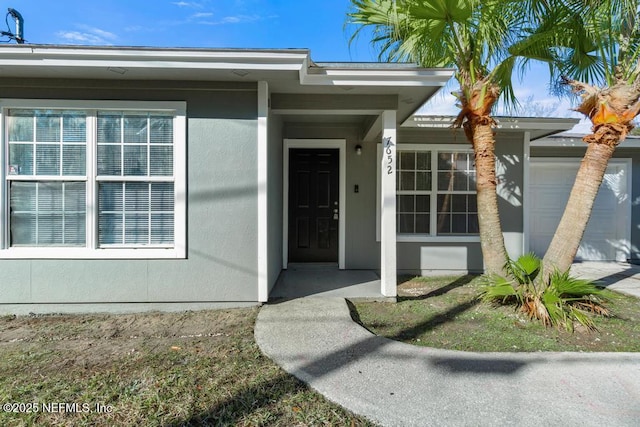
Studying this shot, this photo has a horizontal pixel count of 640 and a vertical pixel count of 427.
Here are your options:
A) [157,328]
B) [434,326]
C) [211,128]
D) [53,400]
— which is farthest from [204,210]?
[434,326]

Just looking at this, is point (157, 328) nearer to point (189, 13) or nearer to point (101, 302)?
point (101, 302)

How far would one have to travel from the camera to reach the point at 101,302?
13.4 ft

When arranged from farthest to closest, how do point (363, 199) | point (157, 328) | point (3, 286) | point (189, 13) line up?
point (189, 13), point (363, 199), point (3, 286), point (157, 328)

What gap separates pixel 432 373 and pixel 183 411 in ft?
5.88

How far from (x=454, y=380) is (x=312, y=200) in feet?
14.6

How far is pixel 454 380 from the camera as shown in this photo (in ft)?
8.40

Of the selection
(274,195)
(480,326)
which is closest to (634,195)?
(480,326)

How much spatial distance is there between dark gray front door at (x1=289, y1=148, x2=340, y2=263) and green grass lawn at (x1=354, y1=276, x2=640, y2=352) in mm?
2180

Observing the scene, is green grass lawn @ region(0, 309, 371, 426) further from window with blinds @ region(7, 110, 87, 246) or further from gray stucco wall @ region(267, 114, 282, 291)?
gray stucco wall @ region(267, 114, 282, 291)

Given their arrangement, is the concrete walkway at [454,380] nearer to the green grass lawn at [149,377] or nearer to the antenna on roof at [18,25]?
the green grass lawn at [149,377]

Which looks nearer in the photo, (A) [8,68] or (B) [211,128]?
(A) [8,68]

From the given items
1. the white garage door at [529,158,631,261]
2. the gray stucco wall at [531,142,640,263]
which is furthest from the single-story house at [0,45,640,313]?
the gray stucco wall at [531,142,640,263]

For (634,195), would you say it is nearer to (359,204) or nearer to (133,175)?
(359,204)

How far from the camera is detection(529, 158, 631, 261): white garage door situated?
7738 mm
